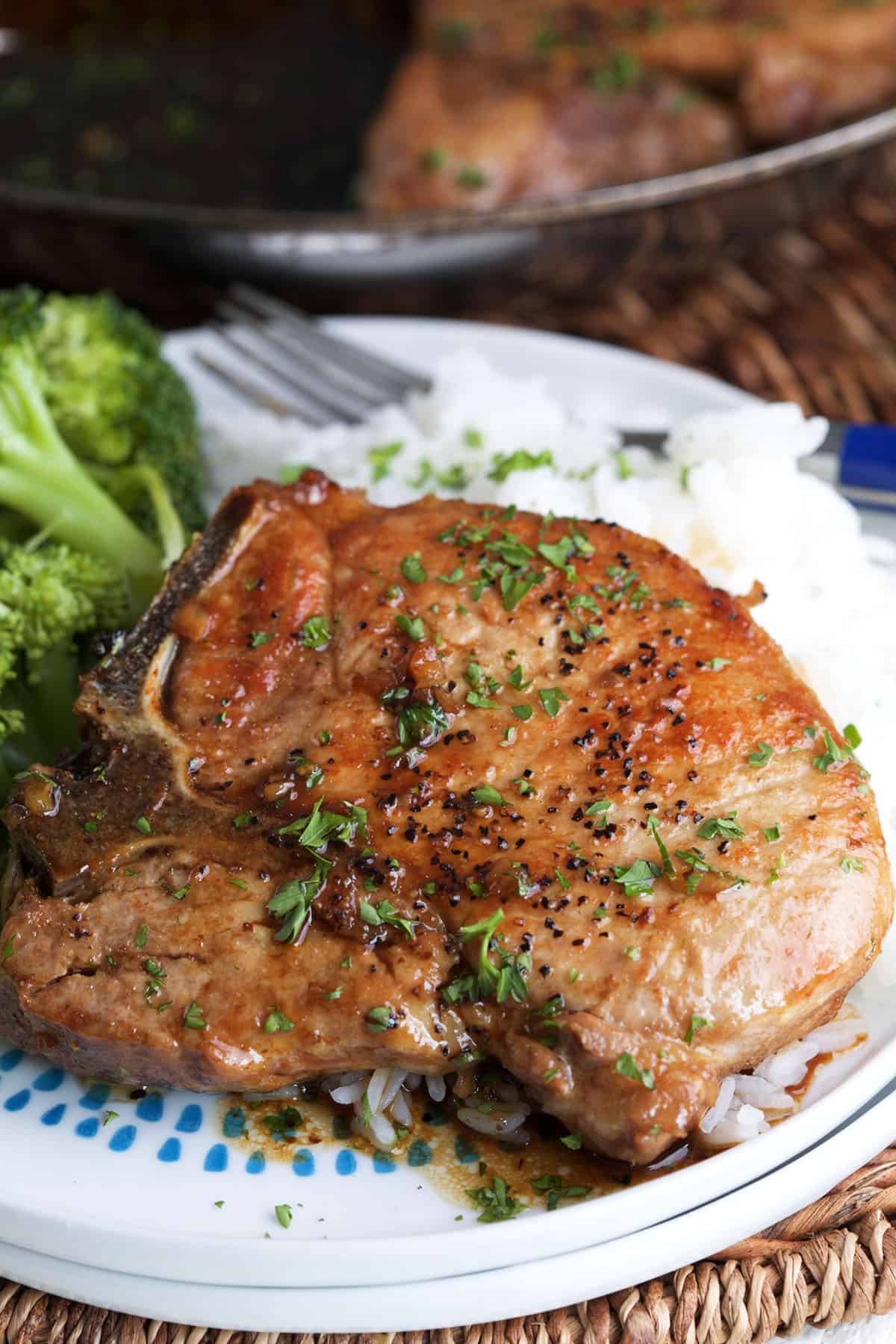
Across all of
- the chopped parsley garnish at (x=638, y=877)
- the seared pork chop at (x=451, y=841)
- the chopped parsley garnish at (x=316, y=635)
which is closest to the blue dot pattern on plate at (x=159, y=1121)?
the seared pork chop at (x=451, y=841)

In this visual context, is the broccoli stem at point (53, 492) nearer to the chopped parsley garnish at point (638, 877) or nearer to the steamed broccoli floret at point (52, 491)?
the steamed broccoli floret at point (52, 491)

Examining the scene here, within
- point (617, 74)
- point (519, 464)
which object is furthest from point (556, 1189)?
point (617, 74)

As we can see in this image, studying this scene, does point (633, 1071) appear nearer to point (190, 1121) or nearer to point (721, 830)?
point (721, 830)

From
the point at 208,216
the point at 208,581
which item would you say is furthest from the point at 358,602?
the point at 208,216

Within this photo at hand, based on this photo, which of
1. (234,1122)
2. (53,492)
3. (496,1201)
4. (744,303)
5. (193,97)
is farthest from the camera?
(193,97)

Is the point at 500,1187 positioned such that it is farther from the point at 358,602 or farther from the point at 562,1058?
the point at 358,602

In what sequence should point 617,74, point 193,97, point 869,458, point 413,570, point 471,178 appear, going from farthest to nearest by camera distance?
1. point 193,97
2. point 617,74
3. point 471,178
4. point 869,458
5. point 413,570
